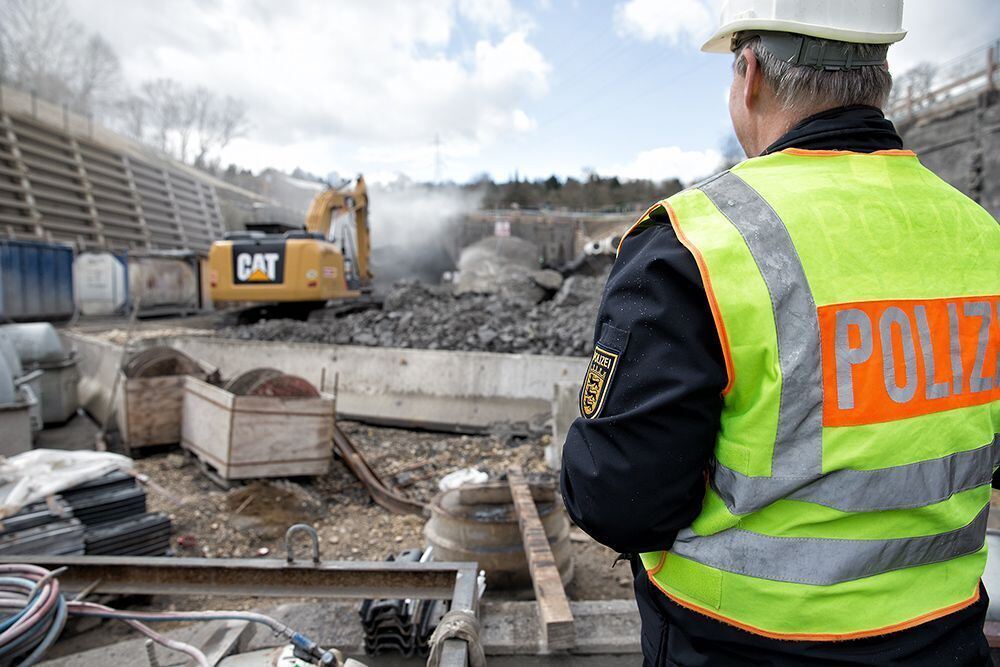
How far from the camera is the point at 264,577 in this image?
9.12 ft

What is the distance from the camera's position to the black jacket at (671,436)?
1143 millimetres

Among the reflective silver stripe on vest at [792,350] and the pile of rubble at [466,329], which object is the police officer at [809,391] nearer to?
the reflective silver stripe on vest at [792,350]

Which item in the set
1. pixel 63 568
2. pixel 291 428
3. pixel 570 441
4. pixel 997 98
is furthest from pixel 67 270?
pixel 997 98

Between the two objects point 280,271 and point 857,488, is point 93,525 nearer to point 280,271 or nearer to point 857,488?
point 857,488

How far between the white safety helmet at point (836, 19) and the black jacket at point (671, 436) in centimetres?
15

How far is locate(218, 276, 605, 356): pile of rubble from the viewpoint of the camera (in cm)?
876

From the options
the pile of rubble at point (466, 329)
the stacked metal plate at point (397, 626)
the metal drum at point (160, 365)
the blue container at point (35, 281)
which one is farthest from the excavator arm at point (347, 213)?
the stacked metal plate at point (397, 626)

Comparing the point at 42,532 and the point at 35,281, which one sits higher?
the point at 35,281

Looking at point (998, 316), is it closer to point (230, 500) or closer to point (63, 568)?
point (63, 568)

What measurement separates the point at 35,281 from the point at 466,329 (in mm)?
10577

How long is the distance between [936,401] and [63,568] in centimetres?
337

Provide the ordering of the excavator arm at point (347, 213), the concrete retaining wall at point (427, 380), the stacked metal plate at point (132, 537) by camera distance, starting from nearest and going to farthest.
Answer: the stacked metal plate at point (132, 537) < the concrete retaining wall at point (427, 380) < the excavator arm at point (347, 213)

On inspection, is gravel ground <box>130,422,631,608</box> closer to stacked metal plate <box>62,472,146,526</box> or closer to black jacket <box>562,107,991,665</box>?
stacked metal plate <box>62,472,146,526</box>

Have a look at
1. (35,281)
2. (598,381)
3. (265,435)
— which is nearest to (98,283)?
(35,281)
